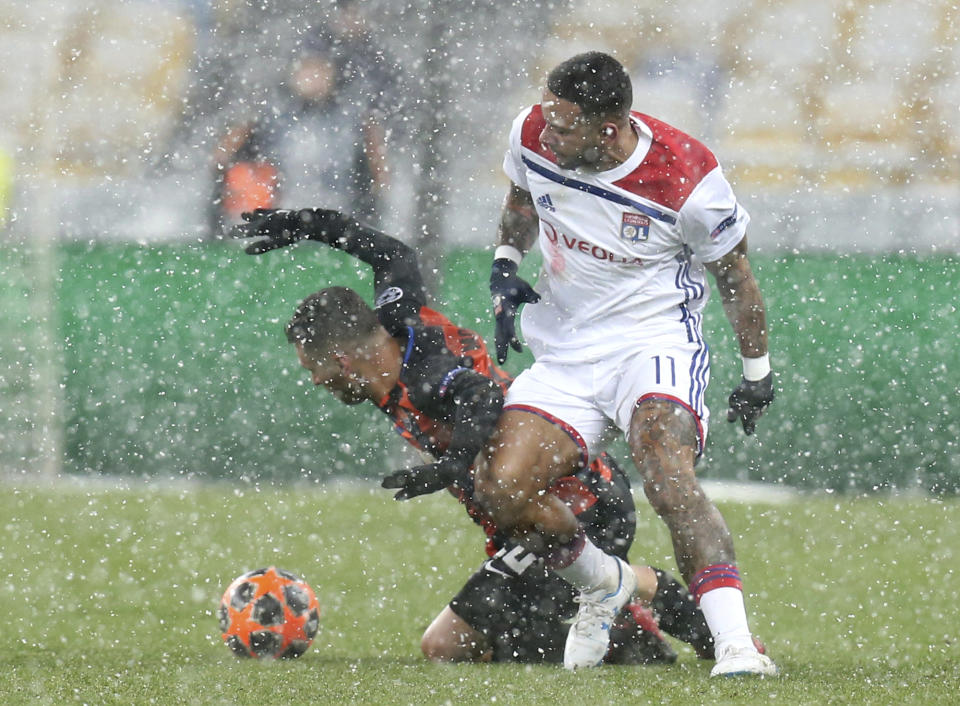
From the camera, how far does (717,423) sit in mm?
8938

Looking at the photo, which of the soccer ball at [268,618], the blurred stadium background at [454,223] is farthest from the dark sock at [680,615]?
the blurred stadium background at [454,223]

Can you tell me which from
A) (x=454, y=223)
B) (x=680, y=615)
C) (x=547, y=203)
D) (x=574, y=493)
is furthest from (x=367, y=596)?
(x=454, y=223)

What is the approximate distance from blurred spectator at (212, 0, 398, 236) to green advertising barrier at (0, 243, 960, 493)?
0.55 metres

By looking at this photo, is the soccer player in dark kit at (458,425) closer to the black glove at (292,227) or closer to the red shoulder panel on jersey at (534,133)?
the black glove at (292,227)

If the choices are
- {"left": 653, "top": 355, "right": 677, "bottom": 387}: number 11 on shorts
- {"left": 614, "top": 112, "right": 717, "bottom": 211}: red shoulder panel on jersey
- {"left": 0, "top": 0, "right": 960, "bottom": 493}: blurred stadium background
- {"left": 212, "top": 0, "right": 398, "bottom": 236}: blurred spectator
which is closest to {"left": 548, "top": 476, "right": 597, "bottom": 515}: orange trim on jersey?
{"left": 653, "top": 355, "right": 677, "bottom": 387}: number 11 on shorts

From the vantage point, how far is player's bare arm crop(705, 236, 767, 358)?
436 centimetres

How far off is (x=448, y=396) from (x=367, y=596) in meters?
1.70

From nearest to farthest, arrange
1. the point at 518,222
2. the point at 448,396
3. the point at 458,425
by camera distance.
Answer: the point at 458,425 → the point at 448,396 → the point at 518,222

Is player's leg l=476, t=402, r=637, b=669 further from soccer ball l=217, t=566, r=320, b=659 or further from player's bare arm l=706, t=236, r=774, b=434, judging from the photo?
soccer ball l=217, t=566, r=320, b=659

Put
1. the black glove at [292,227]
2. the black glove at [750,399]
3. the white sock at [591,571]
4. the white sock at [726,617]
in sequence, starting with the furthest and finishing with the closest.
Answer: the black glove at [292,227] → the black glove at [750,399] → the white sock at [591,571] → the white sock at [726,617]

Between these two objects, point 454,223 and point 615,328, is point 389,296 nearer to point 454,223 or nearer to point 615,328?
point 615,328

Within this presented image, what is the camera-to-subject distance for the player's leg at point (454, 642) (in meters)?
4.55

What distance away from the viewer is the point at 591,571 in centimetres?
439

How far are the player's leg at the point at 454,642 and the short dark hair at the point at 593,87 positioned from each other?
1.45 m
